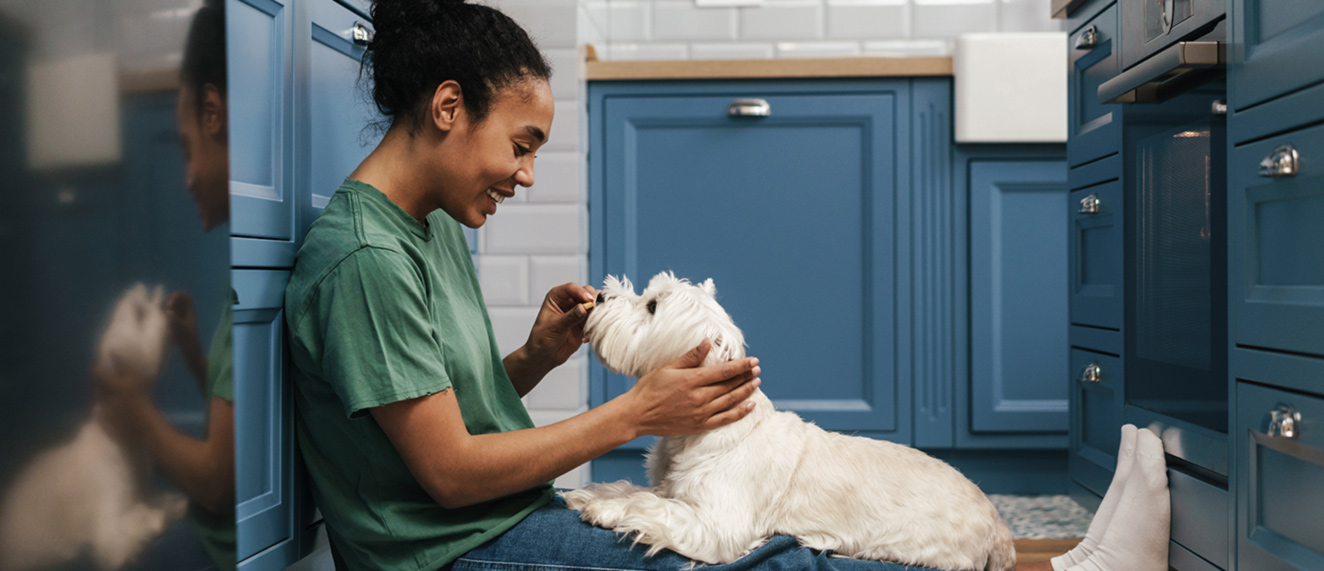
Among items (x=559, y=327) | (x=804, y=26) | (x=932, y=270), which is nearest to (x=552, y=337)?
(x=559, y=327)

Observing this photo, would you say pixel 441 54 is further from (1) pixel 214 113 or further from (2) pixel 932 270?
(2) pixel 932 270

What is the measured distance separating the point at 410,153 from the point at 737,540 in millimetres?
670

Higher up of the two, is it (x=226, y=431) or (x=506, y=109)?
(x=506, y=109)

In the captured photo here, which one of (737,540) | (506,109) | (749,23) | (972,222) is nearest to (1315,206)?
(737,540)

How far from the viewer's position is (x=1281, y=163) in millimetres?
970

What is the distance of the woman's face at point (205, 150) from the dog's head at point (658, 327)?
70 centimetres

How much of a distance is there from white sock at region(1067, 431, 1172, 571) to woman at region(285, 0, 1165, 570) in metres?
0.51

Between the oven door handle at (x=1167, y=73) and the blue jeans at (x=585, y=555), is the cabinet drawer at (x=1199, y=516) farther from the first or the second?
the oven door handle at (x=1167, y=73)

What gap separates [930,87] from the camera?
96.0 inches

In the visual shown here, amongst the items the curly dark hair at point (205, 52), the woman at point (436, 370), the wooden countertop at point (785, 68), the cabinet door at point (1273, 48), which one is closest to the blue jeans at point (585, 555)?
the woman at point (436, 370)

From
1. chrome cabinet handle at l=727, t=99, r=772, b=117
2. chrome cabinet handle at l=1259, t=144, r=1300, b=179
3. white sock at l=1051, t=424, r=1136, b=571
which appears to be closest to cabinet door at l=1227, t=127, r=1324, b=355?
chrome cabinet handle at l=1259, t=144, r=1300, b=179

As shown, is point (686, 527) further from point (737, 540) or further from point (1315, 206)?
point (1315, 206)

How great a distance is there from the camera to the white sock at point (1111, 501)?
1.37 meters

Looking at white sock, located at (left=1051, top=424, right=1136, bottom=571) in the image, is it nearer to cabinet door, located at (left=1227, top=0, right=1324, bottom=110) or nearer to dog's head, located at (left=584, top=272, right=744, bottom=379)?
cabinet door, located at (left=1227, top=0, right=1324, bottom=110)
